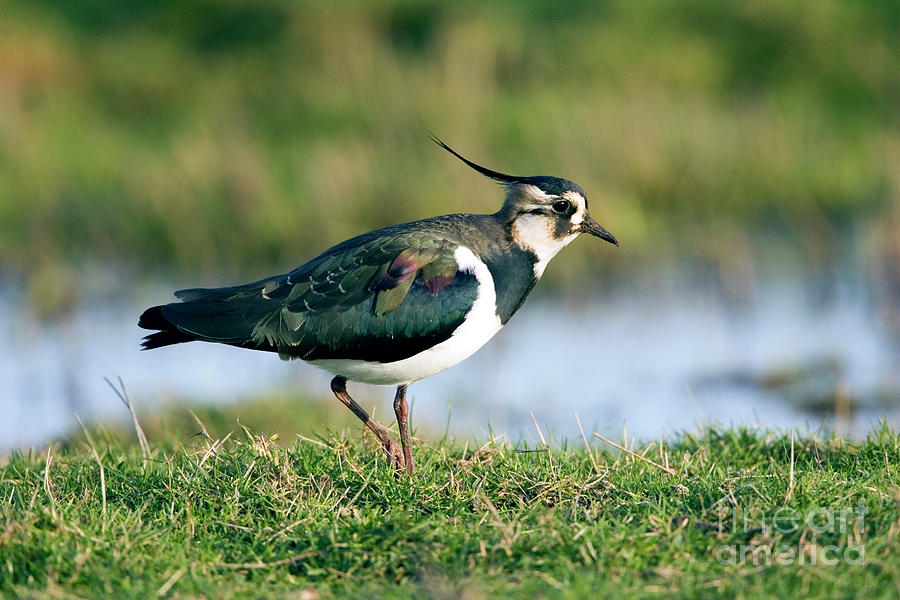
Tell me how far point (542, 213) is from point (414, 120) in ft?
25.2

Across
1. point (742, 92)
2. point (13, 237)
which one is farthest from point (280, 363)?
point (742, 92)

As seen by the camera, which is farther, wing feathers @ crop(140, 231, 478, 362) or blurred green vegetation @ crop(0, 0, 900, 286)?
blurred green vegetation @ crop(0, 0, 900, 286)

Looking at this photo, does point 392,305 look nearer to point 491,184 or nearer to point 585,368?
point 585,368

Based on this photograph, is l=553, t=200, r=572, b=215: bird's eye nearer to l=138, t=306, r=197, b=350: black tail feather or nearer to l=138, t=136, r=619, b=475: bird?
l=138, t=136, r=619, b=475: bird

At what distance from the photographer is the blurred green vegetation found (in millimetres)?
12219

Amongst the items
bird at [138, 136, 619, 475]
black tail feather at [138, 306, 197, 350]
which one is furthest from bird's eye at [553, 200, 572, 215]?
black tail feather at [138, 306, 197, 350]

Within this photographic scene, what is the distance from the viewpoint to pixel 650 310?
35.4 feet

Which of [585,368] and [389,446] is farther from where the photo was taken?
[585,368]

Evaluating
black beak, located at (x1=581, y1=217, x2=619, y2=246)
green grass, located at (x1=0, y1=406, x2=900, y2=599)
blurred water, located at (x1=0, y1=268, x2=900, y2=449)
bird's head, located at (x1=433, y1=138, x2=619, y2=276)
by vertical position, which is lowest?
blurred water, located at (x1=0, y1=268, x2=900, y2=449)

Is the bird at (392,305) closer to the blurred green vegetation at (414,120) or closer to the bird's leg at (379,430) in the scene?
the bird's leg at (379,430)

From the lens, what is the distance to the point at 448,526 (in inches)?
183

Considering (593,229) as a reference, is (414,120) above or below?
above

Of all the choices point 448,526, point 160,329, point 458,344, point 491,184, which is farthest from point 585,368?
point 448,526

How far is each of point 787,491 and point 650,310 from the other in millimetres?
6015
